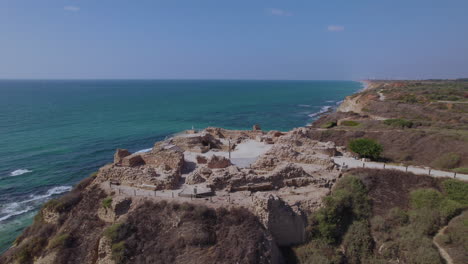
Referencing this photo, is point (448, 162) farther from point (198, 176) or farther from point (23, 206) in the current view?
point (23, 206)

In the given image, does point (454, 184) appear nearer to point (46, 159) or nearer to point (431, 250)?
point (431, 250)

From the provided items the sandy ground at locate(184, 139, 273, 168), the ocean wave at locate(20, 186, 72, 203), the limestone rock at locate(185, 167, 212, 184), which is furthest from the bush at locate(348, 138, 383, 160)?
the ocean wave at locate(20, 186, 72, 203)

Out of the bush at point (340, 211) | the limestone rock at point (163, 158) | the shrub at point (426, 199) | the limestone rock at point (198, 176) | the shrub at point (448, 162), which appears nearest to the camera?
the bush at point (340, 211)

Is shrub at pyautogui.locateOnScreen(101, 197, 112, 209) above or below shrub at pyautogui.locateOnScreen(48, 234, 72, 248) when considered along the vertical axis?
above

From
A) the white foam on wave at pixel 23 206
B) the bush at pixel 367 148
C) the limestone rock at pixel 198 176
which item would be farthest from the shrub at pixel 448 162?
the white foam on wave at pixel 23 206

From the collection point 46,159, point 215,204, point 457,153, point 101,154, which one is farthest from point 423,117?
point 46,159

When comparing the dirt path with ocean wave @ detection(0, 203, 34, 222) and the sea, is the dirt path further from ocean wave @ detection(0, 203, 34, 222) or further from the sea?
ocean wave @ detection(0, 203, 34, 222)

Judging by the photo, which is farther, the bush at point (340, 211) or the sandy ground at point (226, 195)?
the sandy ground at point (226, 195)

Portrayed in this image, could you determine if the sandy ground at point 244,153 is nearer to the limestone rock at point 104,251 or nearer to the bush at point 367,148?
the bush at point 367,148
